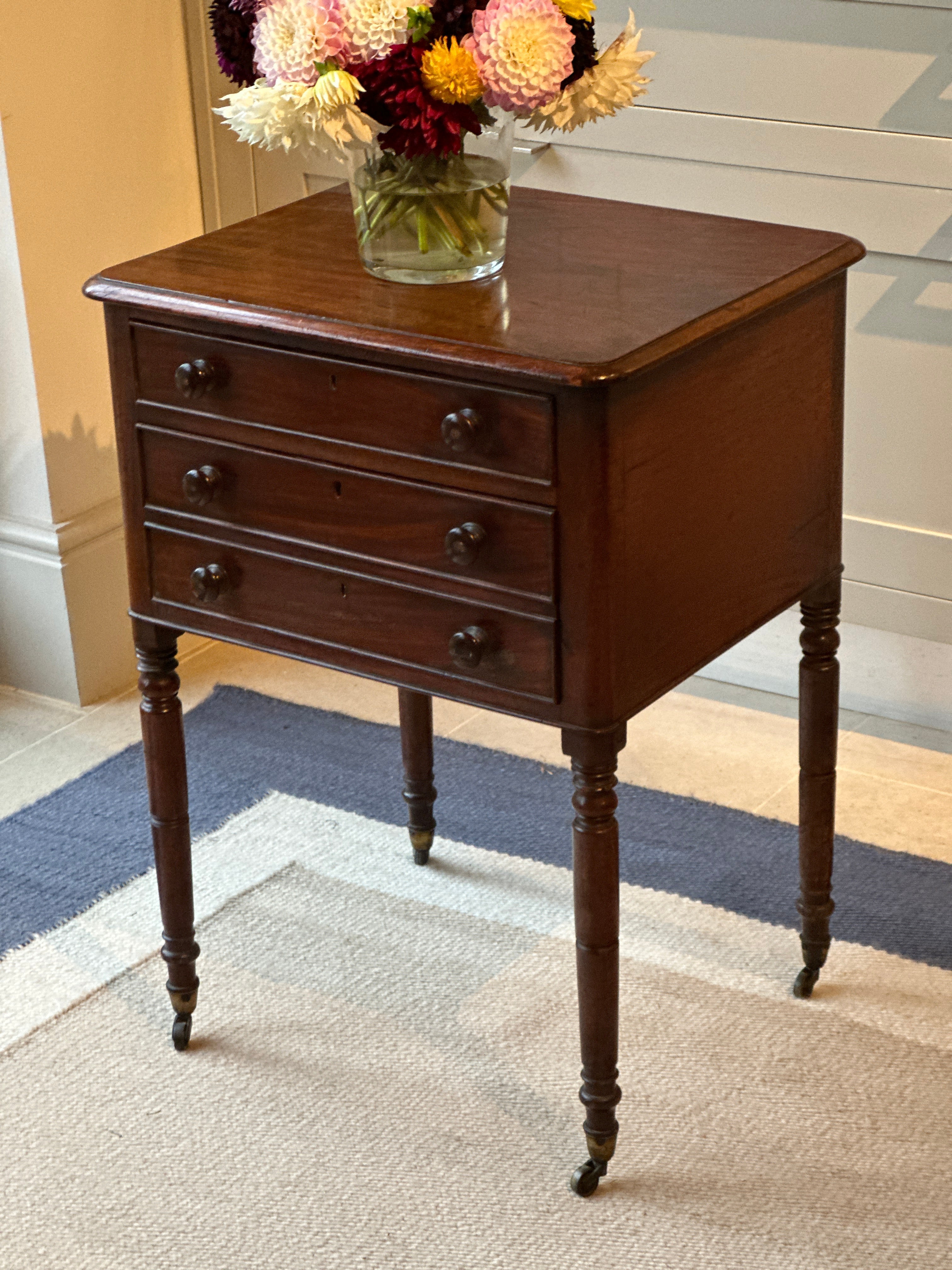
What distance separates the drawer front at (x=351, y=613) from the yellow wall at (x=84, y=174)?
1003 mm

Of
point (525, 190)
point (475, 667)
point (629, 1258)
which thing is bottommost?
point (629, 1258)

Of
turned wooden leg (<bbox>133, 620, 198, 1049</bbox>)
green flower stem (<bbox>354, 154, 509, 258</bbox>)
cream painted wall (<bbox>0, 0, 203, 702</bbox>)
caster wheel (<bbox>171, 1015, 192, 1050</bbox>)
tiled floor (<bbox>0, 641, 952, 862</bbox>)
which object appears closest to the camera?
green flower stem (<bbox>354, 154, 509, 258</bbox>)

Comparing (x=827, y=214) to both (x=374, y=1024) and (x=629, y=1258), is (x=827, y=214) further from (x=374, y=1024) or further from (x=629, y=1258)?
(x=629, y=1258)

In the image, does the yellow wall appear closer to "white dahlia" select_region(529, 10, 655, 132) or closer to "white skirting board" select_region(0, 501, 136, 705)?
"white skirting board" select_region(0, 501, 136, 705)

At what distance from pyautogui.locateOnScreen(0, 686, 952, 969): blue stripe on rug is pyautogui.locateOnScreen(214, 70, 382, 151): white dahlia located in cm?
112

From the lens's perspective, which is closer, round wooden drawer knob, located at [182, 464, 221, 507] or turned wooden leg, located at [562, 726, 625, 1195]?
turned wooden leg, located at [562, 726, 625, 1195]

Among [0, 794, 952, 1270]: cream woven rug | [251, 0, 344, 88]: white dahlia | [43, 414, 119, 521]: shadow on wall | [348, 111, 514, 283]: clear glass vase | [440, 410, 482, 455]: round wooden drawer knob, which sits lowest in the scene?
[0, 794, 952, 1270]: cream woven rug

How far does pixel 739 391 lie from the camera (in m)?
1.65

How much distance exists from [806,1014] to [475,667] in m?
0.71

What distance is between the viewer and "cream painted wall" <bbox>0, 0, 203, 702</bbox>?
2600mm

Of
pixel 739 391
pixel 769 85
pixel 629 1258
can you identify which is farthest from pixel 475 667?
pixel 769 85

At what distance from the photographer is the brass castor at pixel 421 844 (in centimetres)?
237

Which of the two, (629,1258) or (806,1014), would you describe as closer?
(629,1258)

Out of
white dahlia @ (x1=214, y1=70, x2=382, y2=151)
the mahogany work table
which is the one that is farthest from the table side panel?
white dahlia @ (x1=214, y1=70, x2=382, y2=151)
